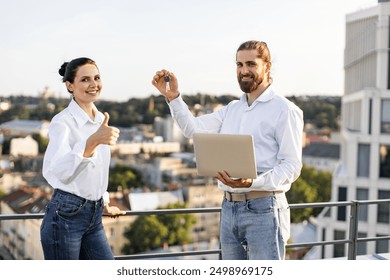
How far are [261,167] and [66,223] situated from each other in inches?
21.3

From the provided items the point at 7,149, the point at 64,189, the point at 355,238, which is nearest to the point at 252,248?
the point at 64,189

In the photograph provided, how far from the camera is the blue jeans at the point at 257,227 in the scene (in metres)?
1.74

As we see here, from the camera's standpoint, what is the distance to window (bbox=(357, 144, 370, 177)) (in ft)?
60.6

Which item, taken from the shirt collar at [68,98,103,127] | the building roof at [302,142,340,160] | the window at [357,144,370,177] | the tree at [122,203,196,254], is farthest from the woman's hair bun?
the building roof at [302,142,340,160]

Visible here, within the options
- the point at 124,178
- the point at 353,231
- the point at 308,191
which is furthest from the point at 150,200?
the point at 353,231

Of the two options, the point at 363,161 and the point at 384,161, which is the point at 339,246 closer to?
the point at 363,161

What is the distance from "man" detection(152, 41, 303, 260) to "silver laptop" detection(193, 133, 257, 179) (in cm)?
2

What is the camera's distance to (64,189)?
1.65 meters

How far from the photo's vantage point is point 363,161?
18.5 metres

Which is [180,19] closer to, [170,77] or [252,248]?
[170,77]

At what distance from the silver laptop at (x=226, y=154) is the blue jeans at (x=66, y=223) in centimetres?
30

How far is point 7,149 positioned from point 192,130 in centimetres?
5037

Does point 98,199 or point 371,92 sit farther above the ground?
point 371,92

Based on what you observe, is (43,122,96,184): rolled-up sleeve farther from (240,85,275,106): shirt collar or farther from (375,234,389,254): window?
(375,234,389,254): window
